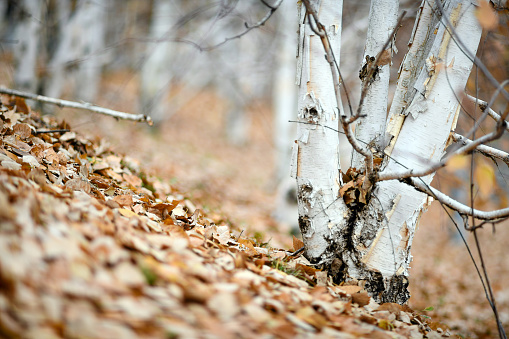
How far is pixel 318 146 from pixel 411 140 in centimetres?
54

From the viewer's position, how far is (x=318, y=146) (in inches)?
76.5

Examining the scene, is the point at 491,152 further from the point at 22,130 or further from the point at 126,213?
the point at 22,130

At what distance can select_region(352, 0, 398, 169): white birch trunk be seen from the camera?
2.10m

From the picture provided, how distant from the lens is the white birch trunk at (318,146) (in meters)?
1.92

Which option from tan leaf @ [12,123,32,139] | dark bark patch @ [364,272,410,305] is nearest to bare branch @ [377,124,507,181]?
dark bark patch @ [364,272,410,305]

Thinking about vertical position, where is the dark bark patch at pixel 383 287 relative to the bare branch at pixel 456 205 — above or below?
below

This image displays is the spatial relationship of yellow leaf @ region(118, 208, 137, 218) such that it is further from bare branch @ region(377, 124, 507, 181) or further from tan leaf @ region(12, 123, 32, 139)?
bare branch @ region(377, 124, 507, 181)

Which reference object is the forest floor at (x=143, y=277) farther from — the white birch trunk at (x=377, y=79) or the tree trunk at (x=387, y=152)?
the white birch trunk at (x=377, y=79)

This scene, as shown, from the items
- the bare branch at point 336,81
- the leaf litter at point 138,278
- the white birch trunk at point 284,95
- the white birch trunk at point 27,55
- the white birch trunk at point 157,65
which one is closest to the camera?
the leaf litter at point 138,278

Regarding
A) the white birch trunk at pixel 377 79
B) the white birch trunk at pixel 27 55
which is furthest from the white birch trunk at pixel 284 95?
the white birch trunk at pixel 377 79

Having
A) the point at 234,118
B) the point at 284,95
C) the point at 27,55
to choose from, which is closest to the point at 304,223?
the point at 27,55

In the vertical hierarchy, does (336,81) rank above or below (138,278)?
above

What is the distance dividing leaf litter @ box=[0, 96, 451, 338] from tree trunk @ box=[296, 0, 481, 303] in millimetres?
201

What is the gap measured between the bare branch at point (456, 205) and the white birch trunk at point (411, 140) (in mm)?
59
